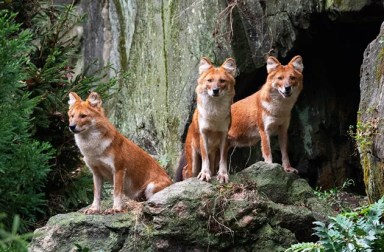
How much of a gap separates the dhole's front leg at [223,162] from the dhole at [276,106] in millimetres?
818

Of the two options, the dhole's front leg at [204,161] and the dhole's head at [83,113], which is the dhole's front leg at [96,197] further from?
the dhole's front leg at [204,161]

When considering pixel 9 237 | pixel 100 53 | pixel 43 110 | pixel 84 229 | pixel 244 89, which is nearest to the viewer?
pixel 9 237

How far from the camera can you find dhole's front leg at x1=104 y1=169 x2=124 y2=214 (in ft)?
30.0

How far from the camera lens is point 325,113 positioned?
1248 cm

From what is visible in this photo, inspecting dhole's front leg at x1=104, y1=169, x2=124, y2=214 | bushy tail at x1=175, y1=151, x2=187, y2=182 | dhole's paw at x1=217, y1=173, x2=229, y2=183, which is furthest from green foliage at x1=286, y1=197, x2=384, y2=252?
bushy tail at x1=175, y1=151, x2=187, y2=182

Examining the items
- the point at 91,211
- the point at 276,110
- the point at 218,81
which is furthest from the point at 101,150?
the point at 276,110

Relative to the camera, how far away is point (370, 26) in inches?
472

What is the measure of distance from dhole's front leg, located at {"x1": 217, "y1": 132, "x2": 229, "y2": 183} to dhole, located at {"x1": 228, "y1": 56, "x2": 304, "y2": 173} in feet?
2.68

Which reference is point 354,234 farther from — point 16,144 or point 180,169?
point 16,144

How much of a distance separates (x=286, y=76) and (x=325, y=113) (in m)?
2.21

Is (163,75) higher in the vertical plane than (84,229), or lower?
higher

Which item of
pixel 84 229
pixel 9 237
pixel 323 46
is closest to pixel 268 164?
pixel 84 229

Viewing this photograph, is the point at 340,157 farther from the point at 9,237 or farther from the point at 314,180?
the point at 9,237

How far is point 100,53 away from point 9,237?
11.0 meters
